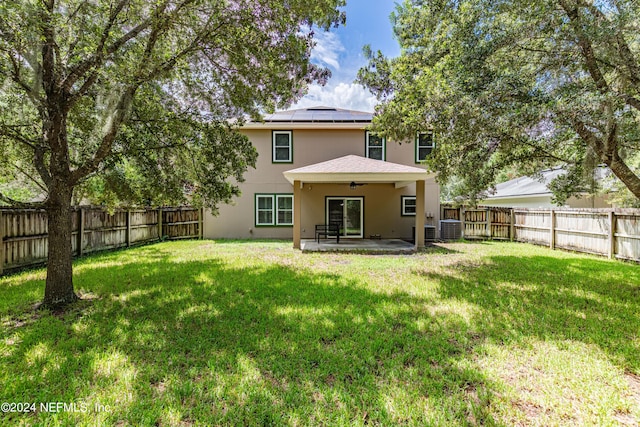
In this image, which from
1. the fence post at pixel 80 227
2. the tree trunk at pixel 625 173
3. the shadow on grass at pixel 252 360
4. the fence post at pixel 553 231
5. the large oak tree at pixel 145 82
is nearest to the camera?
the shadow on grass at pixel 252 360

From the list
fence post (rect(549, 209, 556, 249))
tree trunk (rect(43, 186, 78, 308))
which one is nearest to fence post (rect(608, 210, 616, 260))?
fence post (rect(549, 209, 556, 249))

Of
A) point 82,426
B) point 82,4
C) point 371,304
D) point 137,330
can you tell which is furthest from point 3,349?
point 82,4

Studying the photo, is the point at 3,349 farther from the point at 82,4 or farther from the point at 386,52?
the point at 386,52

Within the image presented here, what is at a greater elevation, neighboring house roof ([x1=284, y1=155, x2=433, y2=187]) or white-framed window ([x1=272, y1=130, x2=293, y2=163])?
white-framed window ([x1=272, y1=130, x2=293, y2=163])

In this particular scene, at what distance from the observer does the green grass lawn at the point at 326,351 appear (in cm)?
237

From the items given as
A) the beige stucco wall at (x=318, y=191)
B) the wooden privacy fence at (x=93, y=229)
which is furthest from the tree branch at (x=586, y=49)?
the wooden privacy fence at (x=93, y=229)

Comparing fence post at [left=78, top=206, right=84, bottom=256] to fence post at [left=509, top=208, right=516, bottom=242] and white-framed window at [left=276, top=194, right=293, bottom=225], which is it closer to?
white-framed window at [left=276, top=194, right=293, bottom=225]

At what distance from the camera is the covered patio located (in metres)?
9.51

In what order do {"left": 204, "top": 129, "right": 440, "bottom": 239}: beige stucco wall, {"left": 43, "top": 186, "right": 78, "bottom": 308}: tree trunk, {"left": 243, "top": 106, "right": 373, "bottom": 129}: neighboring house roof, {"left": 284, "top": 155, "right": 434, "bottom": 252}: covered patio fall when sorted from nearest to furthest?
{"left": 43, "top": 186, "right": 78, "bottom": 308}: tree trunk, {"left": 284, "top": 155, "right": 434, "bottom": 252}: covered patio, {"left": 243, "top": 106, "right": 373, "bottom": 129}: neighboring house roof, {"left": 204, "top": 129, "right": 440, "bottom": 239}: beige stucco wall

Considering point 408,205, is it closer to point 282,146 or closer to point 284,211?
point 284,211

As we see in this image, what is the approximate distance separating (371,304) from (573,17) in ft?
20.8

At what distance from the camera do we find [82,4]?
4.54m

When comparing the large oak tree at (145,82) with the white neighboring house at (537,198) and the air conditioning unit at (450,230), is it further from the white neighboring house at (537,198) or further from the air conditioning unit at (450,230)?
the white neighboring house at (537,198)

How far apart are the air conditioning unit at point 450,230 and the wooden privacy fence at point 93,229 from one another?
440 inches
